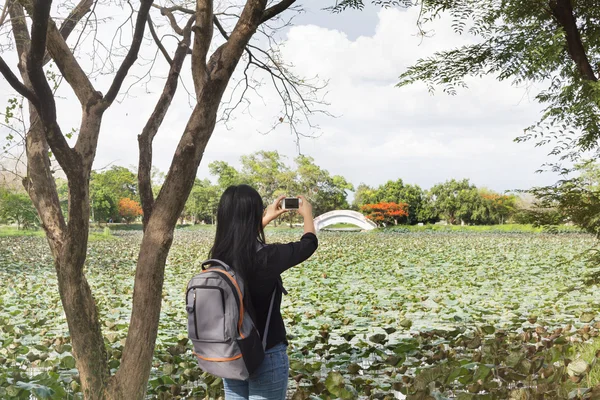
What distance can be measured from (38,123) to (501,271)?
7953 millimetres

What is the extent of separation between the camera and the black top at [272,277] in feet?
5.63

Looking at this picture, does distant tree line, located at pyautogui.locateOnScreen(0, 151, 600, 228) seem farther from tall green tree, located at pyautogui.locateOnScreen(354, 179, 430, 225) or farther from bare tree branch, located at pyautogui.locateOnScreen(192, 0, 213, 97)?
bare tree branch, located at pyautogui.locateOnScreen(192, 0, 213, 97)

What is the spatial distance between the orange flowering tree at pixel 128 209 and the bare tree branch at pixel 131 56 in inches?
1290

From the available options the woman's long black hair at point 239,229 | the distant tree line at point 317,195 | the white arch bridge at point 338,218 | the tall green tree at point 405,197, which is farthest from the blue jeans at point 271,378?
the tall green tree at point 405,197

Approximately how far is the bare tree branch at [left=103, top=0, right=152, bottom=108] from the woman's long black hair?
149cm

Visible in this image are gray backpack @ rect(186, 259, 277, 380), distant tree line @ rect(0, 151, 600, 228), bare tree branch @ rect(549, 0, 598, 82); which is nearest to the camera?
gray backpack @ rect(186, 259, 277, 380)

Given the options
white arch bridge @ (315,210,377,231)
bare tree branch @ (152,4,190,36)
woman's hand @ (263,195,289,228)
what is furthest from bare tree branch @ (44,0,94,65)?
white arch bridge @ (315,210,377,231)

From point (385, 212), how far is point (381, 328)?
3029cm

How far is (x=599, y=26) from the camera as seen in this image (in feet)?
17.1

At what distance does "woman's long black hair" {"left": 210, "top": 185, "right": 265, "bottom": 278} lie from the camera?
5.58 feet

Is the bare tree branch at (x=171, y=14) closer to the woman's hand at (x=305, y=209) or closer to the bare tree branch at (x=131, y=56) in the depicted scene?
the bare tree branch at (x=131, y=56)

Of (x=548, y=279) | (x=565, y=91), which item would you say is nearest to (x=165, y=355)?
(x=565, y=91)

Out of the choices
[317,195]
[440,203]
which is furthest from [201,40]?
[440,203]

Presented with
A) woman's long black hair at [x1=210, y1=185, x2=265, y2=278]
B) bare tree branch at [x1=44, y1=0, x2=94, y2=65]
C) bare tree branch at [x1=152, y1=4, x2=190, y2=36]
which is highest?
bare tree branch at [x1=152, y1=4, x2=190, y2=36]
